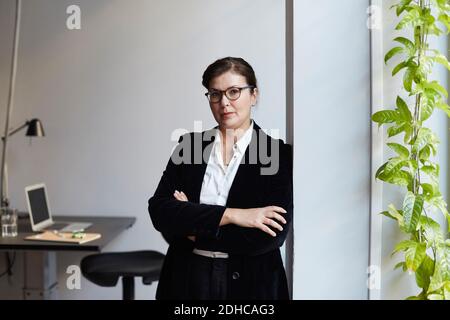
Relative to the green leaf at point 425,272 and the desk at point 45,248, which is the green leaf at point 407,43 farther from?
the desk at point 45,248

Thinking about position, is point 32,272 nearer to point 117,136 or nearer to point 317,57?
point 117,136

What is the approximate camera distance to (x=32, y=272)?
2244 millimetres

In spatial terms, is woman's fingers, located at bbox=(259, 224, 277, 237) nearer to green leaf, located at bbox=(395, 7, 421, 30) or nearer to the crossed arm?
the crossed arm

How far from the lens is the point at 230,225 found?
3.56ft

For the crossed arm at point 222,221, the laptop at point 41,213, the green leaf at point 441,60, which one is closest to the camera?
the crossed arm at point 222,221

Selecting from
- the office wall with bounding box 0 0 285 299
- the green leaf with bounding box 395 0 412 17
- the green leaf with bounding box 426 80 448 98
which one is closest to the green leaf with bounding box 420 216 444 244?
the green leaf with bounding box 426 80 448 98

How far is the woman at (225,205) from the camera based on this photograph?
1091 mm

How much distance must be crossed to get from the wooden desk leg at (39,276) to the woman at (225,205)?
4.28 feet

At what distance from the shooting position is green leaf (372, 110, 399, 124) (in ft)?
3.90

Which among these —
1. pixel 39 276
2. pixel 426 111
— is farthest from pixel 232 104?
pixel 39 276

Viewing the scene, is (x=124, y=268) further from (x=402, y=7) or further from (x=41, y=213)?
(x=402, y=7)

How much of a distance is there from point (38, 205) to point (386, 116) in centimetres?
169

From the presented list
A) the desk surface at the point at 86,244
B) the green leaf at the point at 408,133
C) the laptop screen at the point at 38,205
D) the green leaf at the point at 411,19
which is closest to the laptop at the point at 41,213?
the laptop screen at the point at 38,205
